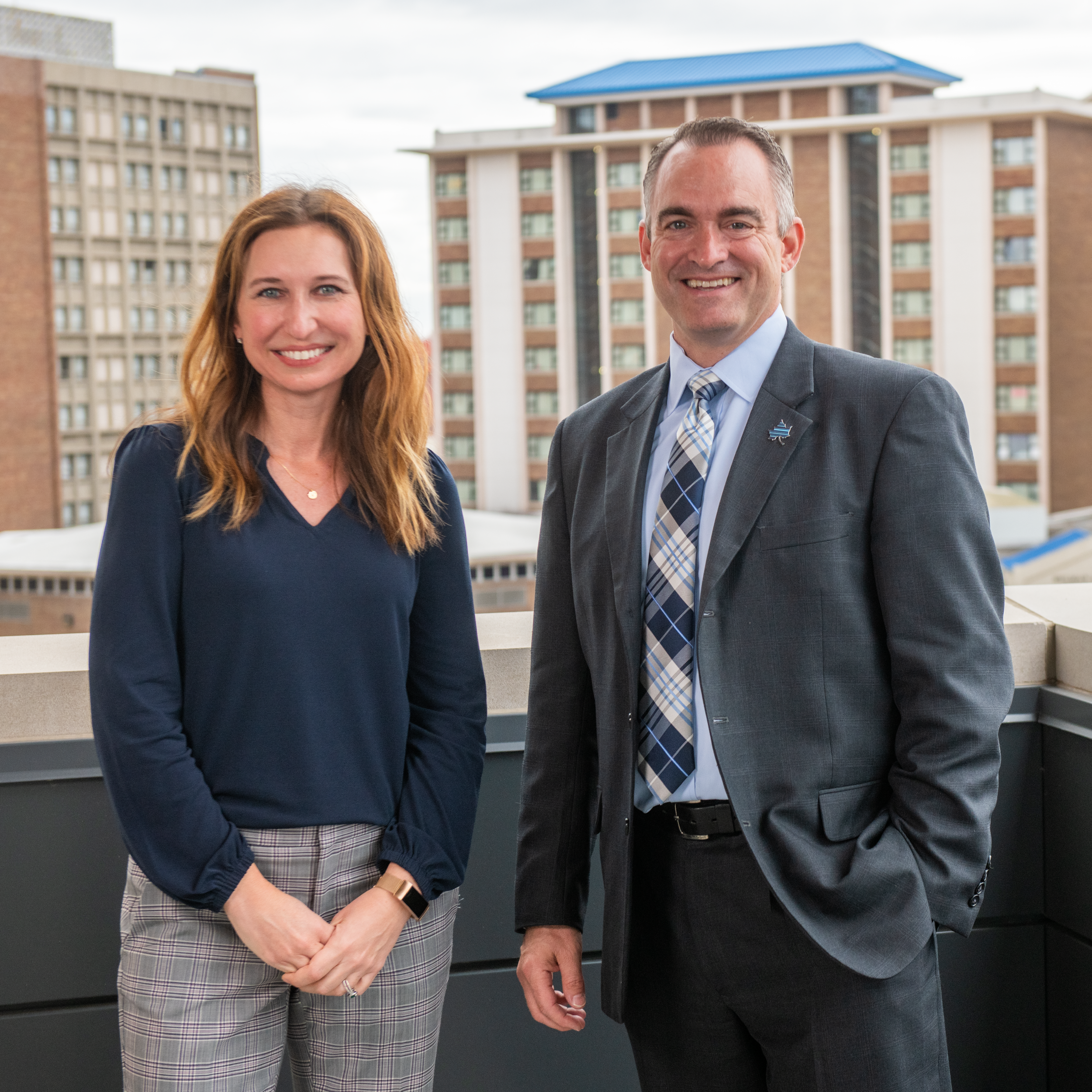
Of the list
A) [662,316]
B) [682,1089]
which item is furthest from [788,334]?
[662,316]

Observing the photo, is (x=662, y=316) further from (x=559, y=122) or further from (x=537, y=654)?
(x=537, y=654)

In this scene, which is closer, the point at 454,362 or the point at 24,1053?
the point at 24,1053

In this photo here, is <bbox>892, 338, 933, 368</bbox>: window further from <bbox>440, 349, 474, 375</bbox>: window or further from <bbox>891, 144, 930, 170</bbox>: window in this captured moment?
<bbox>440, 349, 474, 375</bbox>: window

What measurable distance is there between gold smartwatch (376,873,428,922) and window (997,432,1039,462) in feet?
158

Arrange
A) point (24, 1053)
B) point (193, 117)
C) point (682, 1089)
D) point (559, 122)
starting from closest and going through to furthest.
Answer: point (682, 1089), point (24, 1053), point (559, 122), point (193, 117)

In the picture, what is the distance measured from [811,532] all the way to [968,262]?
49.4 metres

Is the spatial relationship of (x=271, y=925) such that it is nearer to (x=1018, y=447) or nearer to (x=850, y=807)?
(x=850, y=807)

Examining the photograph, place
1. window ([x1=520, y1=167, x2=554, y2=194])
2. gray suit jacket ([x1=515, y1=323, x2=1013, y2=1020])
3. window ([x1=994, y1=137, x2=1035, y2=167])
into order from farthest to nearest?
window ([x1=520, y1=167, x2=554, y2=194]) → window ([x1=994, y1=137, x2=1035, y2=167]) → gray suit jacket ([x1=515, y1=323, x2=1013, y2=1020])

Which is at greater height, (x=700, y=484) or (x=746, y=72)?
(x=746, y=72)

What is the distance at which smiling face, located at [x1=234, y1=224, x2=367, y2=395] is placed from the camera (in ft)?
4.34

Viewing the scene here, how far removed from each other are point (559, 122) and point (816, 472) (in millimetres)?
51135

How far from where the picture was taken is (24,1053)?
179 cm

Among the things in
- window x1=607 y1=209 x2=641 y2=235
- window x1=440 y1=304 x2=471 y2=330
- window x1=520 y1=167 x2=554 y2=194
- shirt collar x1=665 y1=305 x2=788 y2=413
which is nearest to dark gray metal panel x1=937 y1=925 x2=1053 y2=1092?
shirt collar x1=665 y1=305 x2=788 y2=413

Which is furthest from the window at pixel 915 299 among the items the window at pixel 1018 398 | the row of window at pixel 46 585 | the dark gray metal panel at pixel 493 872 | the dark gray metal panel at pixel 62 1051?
the dark gray metal panel at pixel 62 1051
